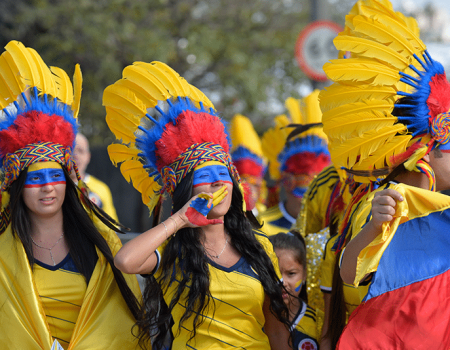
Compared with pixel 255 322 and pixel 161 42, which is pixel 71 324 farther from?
pixel 161 42

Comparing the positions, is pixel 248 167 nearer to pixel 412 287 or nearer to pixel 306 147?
pixel 306 147

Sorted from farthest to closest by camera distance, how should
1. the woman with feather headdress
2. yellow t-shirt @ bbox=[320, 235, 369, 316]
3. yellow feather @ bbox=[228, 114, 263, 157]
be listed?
yellow feather @ bbox=[228, 114, 263, 157], yellow t-shirt @ bbox=[320, 235, 369, 316], the woman with feather headdress

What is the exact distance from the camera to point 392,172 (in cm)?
247

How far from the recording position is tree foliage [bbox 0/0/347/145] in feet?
30.7

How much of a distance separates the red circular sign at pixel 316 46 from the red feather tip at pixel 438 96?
3.79 m

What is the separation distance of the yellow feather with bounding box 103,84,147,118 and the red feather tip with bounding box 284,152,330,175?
2.36m

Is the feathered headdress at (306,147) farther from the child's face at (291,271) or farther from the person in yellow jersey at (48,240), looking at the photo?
the person in yellow jersey at (48,240)

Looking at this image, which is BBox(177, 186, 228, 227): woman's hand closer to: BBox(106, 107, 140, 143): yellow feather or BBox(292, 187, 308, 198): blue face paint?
BBox(106, 107, 140, 143): yellow feather

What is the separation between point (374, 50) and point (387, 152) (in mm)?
466

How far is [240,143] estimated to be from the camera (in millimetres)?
6691

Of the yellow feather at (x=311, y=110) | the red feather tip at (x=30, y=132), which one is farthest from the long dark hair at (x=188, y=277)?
the yellow feather at (x=311, y=110)

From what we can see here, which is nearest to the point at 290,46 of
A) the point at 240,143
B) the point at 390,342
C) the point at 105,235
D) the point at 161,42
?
the point at 161,42

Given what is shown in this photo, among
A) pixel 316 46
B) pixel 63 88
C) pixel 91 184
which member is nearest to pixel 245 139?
pixel 316 46

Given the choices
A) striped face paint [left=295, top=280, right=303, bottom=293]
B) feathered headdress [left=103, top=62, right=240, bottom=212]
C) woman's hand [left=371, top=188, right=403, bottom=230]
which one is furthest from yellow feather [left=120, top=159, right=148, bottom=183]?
woman's hand [left=371, top=188, right=403, bottom=230]
